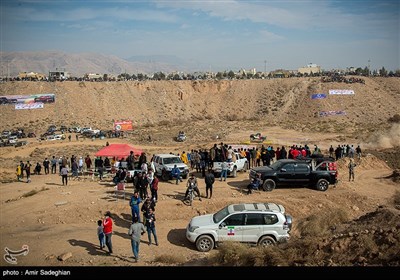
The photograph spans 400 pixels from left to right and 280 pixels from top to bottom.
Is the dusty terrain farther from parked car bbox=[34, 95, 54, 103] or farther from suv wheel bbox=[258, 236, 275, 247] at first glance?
parked car bbox=[34, 95, 54, 103]

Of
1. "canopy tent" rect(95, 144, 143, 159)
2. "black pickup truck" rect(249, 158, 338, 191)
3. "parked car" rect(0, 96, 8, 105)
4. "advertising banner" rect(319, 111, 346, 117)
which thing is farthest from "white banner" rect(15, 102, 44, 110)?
"black pickup truck" rect(249, 158, 338, 191)

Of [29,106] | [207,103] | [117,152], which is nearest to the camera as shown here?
[117,152]

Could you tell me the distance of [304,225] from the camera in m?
14.3

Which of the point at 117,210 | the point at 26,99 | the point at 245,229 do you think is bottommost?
the point at 117,210

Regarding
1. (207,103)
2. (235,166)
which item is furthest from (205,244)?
(207,103)

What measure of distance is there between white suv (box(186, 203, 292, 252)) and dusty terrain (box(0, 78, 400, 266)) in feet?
1.47

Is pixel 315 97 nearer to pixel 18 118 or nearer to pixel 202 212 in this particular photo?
pixel 18 118

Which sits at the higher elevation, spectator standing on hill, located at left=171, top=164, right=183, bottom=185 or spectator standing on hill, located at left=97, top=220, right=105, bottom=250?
spectator standing on hill, located at left=171, top=164, right=183, bottom=185

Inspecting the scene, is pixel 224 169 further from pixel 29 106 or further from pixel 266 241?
pixel 29 106

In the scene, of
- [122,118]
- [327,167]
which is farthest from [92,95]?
[327,167]

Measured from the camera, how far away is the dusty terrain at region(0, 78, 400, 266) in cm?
1190

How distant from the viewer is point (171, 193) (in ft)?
61.4

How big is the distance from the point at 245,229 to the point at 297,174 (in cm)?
757

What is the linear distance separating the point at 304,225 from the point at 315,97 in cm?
6461
